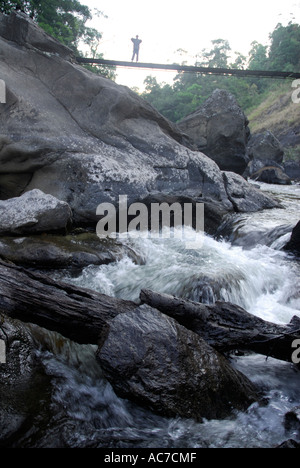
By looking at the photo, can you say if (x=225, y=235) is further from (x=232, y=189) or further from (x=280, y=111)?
(x=280, y=111)

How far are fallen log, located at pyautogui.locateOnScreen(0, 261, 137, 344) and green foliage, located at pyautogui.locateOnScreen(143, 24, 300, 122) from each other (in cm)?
4237

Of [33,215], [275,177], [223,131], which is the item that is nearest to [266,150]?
[275,177]

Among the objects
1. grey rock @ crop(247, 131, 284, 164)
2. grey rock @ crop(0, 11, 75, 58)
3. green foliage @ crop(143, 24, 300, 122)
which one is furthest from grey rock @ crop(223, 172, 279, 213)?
green foliage @ crop(143, 24, 300, 122)

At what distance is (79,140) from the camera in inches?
261

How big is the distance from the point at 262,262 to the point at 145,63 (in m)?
10.9

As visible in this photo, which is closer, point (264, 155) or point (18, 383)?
point (18, 383)

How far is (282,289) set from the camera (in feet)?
14.8

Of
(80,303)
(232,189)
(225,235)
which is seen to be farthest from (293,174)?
(80,303)

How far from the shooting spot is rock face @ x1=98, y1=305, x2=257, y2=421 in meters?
2.18

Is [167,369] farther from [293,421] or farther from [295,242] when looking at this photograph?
[295,242]

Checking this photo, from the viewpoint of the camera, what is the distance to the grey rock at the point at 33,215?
188 inches

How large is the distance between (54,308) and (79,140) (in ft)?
15.8

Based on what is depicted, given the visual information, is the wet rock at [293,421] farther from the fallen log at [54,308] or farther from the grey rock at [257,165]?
the grey rock at [257,165]

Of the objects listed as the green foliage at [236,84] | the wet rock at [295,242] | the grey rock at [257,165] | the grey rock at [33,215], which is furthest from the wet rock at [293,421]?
the green foliage at [236,84]
